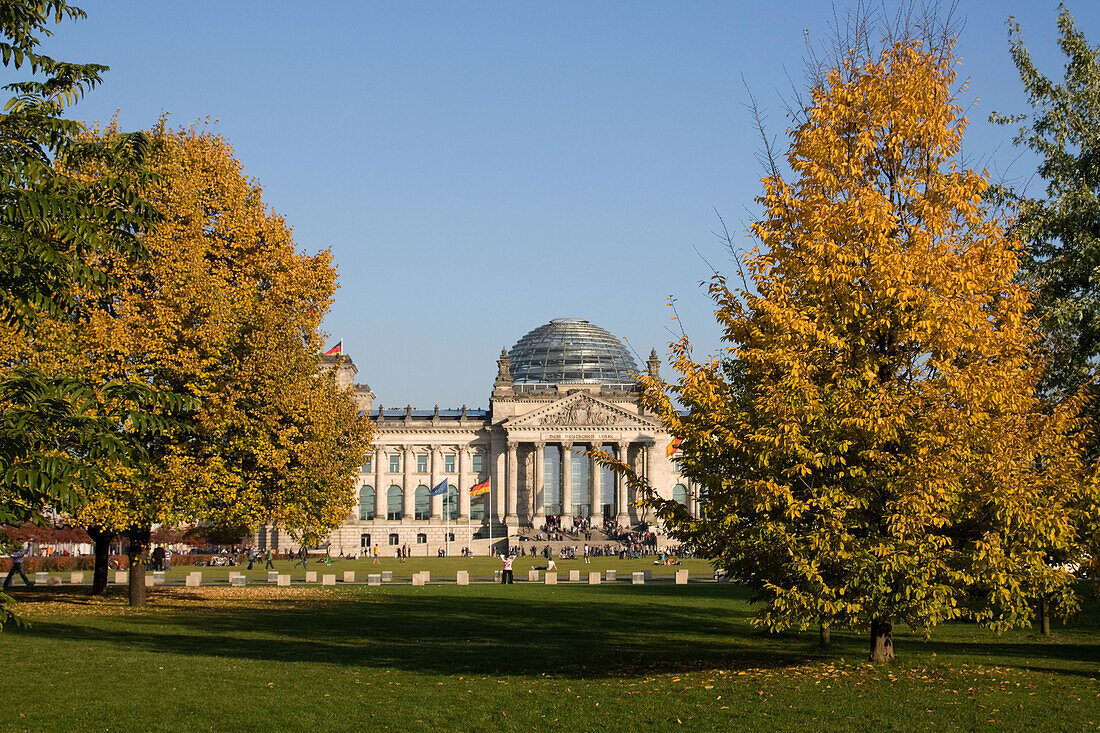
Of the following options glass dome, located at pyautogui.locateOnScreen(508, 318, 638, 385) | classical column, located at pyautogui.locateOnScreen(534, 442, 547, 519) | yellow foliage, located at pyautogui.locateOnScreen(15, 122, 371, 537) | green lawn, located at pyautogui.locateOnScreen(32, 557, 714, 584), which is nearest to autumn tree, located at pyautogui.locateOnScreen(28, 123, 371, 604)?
yellow foliage, located at pyautogui.locateOnScreen(15, 122, 371, 537)

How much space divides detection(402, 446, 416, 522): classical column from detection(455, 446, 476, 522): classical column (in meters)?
5.62

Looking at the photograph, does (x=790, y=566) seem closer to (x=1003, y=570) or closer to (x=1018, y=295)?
(x=1003, y=570)

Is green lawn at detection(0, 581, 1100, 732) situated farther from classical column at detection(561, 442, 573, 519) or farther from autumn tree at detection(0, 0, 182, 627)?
classical column at detection(561, 442, 573, 519)

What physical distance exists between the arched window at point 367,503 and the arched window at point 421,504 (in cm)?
527

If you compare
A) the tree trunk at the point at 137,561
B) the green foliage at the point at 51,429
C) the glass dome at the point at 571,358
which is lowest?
the tree trunk at the point at 137,561

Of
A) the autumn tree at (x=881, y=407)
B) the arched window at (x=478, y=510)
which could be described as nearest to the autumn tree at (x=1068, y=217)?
the autumn tree at (x=881, y=407)

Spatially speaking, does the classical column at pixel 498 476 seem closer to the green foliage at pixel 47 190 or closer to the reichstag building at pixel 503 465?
the reichstag building at pixel 503 465

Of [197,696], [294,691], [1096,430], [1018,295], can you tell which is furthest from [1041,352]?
[197,696]

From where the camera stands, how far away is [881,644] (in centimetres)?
2342

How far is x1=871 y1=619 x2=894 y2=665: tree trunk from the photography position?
23.2 meters

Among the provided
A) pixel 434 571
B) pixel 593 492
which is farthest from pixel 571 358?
pixel 434 571

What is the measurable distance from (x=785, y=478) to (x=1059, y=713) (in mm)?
5736

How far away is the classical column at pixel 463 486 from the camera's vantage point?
Result: 463 feet

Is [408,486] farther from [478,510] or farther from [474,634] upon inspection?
[474,634]
